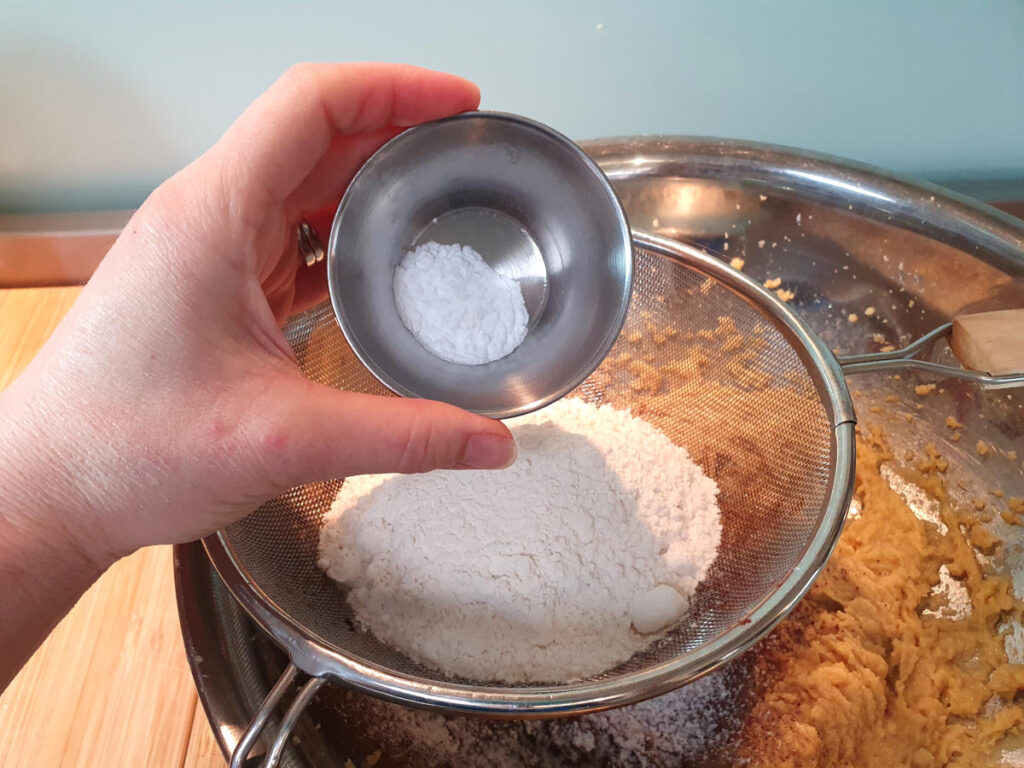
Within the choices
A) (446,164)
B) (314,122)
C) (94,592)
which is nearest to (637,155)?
(446,164)

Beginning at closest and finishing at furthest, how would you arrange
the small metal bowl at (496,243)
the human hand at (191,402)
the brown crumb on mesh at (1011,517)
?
the human hand at (191,402) → the small metal bowl at (496,243) → the brown crumb on mesh at (1011,517)

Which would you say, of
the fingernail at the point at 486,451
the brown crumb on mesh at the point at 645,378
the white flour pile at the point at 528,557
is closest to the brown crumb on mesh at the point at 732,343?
the brown crumb on mesh at the point at 645,378

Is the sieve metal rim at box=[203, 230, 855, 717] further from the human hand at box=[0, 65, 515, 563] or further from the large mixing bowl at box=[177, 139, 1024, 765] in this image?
the large mixing bowl at box=[177, 139, 1024, 765]

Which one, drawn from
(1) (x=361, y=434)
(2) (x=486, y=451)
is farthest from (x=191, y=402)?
(2) (x=486, y=451)

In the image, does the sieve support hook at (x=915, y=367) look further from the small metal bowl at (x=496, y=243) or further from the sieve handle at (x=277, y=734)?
the sieve handle at (x=277, y=734)

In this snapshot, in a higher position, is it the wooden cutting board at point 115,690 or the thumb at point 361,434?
the thumb at point 361,434

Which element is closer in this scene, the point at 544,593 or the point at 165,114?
the point at 544,593

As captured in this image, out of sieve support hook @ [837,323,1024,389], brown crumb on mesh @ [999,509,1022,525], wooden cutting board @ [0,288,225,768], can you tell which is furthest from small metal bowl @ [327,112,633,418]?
brown crumb on mesh @ [999,509,1022,525]

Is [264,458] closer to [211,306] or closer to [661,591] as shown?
[211,306]
